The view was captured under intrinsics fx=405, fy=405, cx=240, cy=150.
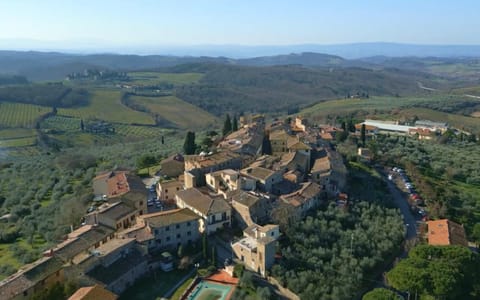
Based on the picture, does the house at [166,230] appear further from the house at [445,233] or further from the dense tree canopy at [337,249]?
the house at [445,233]

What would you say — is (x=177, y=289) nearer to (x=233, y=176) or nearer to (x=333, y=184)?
(x=233, y=176)

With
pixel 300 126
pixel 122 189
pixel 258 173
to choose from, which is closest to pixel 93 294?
pixel 122 189

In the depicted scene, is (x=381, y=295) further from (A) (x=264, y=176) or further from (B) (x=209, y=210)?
(A) (x=264, y=176)

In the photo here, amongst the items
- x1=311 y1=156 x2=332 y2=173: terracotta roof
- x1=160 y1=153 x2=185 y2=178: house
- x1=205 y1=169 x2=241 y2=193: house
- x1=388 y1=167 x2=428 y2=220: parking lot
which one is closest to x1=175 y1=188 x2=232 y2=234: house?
x1=205 y1=169 x2=241 y2=193: house

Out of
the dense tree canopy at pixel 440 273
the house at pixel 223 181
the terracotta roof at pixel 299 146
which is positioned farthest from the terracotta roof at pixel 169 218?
the terracotta roof at pixel 299 146

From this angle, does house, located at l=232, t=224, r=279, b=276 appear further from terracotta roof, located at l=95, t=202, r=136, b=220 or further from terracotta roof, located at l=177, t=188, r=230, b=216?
terracotta roof, located at l=95, t=202, r=136, b=220

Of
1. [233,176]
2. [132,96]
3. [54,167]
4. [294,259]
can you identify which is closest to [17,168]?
[54,167]
